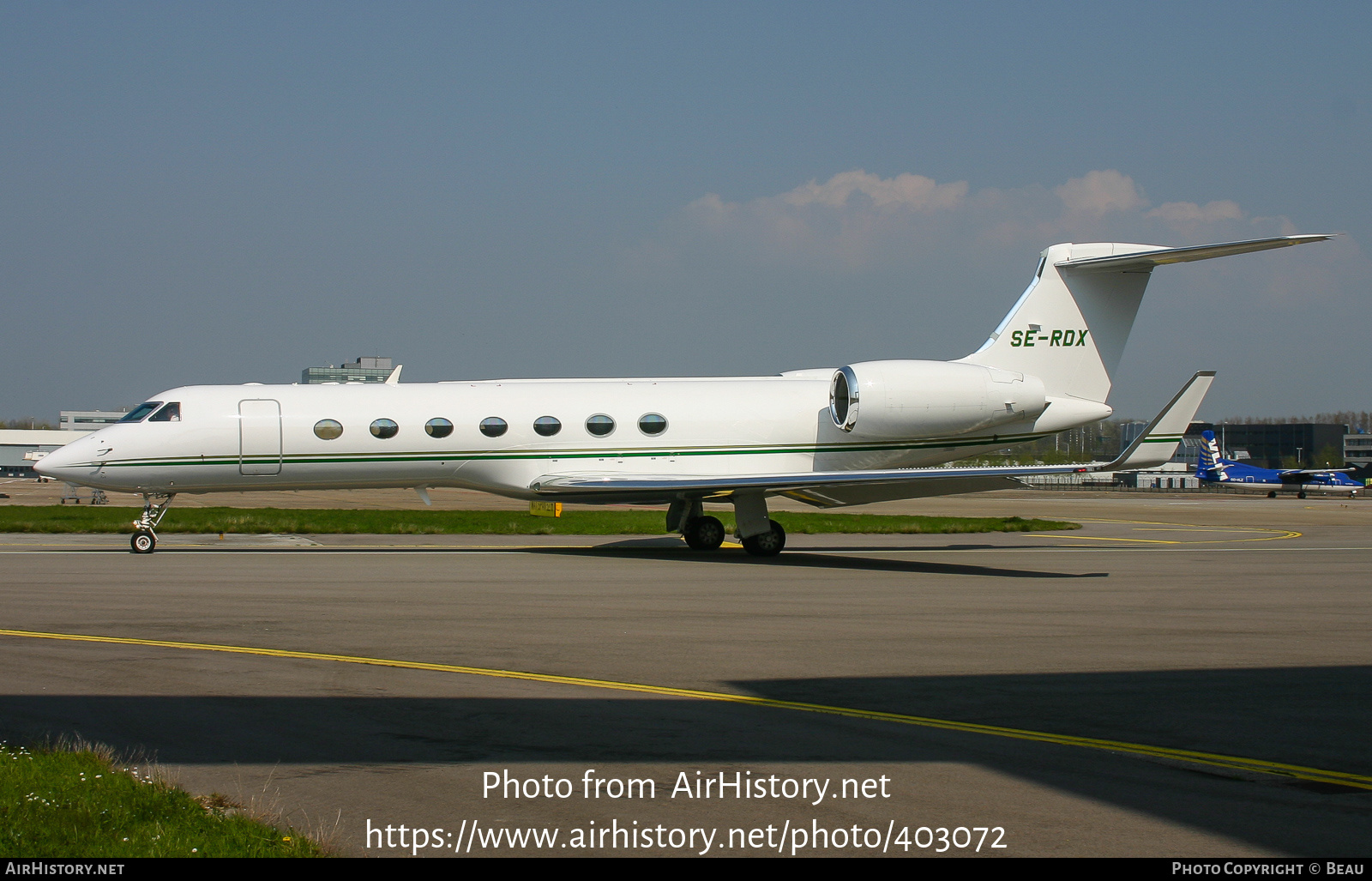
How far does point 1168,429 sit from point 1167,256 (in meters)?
4.19

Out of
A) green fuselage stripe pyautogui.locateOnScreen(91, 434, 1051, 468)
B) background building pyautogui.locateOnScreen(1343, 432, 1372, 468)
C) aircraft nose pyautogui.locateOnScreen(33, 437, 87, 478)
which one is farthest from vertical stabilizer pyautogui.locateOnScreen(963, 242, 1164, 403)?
background building pyautogui.locateOnScreen(1343, 432, 1372, 468)

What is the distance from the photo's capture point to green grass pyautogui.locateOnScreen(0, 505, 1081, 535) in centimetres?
2612

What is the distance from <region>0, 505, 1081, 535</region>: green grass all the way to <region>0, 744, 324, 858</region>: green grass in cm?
2077

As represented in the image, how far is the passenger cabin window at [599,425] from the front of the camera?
2014 centimetres

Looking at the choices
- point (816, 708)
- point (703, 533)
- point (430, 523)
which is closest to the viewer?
point (816, 708)

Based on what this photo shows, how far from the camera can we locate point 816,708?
7.21 metres

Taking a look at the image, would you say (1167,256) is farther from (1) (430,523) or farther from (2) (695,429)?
(1) (430,523)

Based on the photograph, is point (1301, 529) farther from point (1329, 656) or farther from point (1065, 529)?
point (1329, 656)

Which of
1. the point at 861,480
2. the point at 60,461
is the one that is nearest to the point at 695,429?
the point at 861,480

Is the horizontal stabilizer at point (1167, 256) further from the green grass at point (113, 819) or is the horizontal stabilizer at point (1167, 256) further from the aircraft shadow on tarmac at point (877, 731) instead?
the green grass at point (113, 819)

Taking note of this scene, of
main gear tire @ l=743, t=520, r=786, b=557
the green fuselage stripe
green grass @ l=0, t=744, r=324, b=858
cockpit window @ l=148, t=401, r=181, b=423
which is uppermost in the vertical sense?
cockpit window @ l=148, t=401, r=181, b=423

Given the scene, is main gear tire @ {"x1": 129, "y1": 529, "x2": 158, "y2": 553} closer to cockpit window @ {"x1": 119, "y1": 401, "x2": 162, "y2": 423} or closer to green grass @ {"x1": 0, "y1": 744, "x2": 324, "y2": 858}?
cockpit window @ {"x1": 119, "y1": 401, "x2": 162, "y2": 423}

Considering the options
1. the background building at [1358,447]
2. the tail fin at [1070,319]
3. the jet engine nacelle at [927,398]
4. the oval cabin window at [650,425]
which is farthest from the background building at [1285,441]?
the oval cabin window at [650,425]

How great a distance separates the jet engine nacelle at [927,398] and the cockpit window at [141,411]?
12.5m
